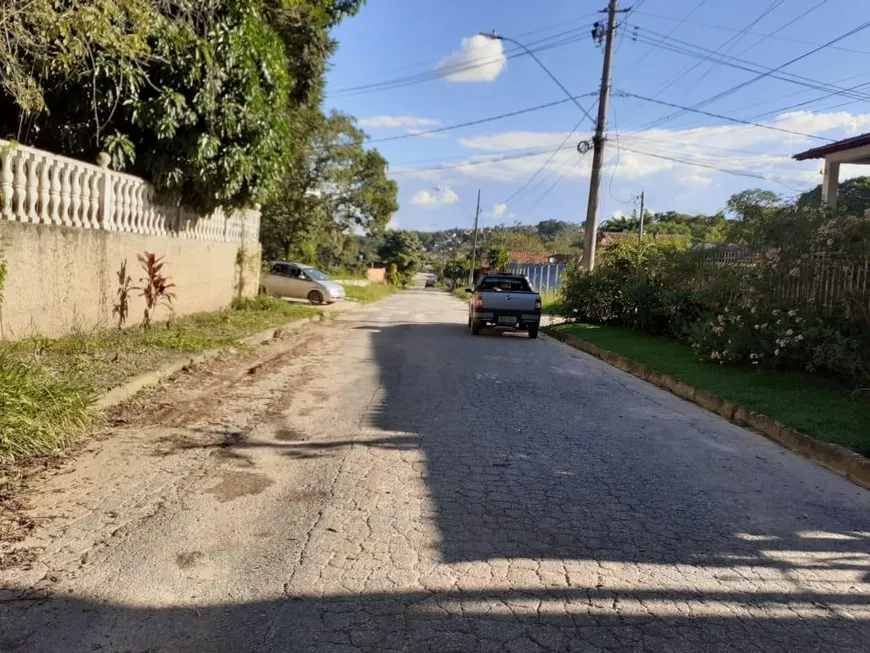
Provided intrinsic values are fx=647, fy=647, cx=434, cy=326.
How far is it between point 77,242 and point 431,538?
6.96 meters

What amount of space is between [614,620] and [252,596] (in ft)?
5.50

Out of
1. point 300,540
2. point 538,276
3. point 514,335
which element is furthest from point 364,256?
point 300,540

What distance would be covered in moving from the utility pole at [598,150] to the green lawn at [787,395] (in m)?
8.36

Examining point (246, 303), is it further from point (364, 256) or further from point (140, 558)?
point (364, 256)

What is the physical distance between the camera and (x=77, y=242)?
8.39 meters

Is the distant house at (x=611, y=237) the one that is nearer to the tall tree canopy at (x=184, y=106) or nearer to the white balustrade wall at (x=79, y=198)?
the tall tree canopy at (x=184, y=106)

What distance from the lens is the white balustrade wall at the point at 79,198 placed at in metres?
7.21

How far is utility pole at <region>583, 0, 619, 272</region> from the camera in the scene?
65.3 ft

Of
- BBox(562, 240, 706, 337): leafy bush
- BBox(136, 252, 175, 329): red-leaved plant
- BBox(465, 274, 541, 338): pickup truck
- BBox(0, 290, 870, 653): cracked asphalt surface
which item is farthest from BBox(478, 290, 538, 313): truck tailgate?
BBox(0, 290, 870, 653): cracked asphalt surface

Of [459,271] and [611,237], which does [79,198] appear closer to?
[611,237]

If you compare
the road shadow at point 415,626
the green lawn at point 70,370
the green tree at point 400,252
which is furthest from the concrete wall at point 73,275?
the green tree at point 400,252

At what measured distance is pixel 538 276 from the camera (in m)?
44.2

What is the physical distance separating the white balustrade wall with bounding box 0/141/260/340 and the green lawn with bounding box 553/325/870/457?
808cm

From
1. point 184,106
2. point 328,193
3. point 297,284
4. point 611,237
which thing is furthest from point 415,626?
point 611,237
